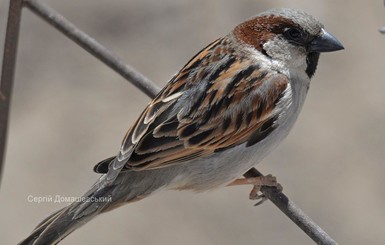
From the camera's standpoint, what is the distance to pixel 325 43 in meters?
3.63

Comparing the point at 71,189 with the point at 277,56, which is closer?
the point at 277,56

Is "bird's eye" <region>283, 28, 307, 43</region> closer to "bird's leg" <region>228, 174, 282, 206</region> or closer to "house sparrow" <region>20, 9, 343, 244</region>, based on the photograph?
"house sparrow" <region>20, 9, 343, 244</region>

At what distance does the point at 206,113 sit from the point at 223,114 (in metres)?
0.08

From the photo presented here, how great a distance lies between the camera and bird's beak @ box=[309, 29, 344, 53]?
142 inches

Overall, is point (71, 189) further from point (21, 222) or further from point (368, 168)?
point (368, 168)

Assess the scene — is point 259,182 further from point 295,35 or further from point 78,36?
point 78,36

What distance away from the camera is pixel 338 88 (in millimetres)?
7227

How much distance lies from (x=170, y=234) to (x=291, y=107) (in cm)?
270

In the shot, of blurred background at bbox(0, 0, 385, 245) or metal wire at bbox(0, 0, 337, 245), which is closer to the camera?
metal wire at bbox(0, 0, 337, 245)

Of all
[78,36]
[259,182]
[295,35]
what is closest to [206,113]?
[259,182]

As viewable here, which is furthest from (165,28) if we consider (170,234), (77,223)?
(77,223)

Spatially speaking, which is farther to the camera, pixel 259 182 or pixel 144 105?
pixel 144 105

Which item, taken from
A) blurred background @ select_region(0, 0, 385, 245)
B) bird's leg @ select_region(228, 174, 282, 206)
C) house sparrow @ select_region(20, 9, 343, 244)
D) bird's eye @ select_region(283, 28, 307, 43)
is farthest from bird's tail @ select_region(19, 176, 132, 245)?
blurred background @ select_region(0, 0, 385, 245)

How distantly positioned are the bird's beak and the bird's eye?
1.9 inches
